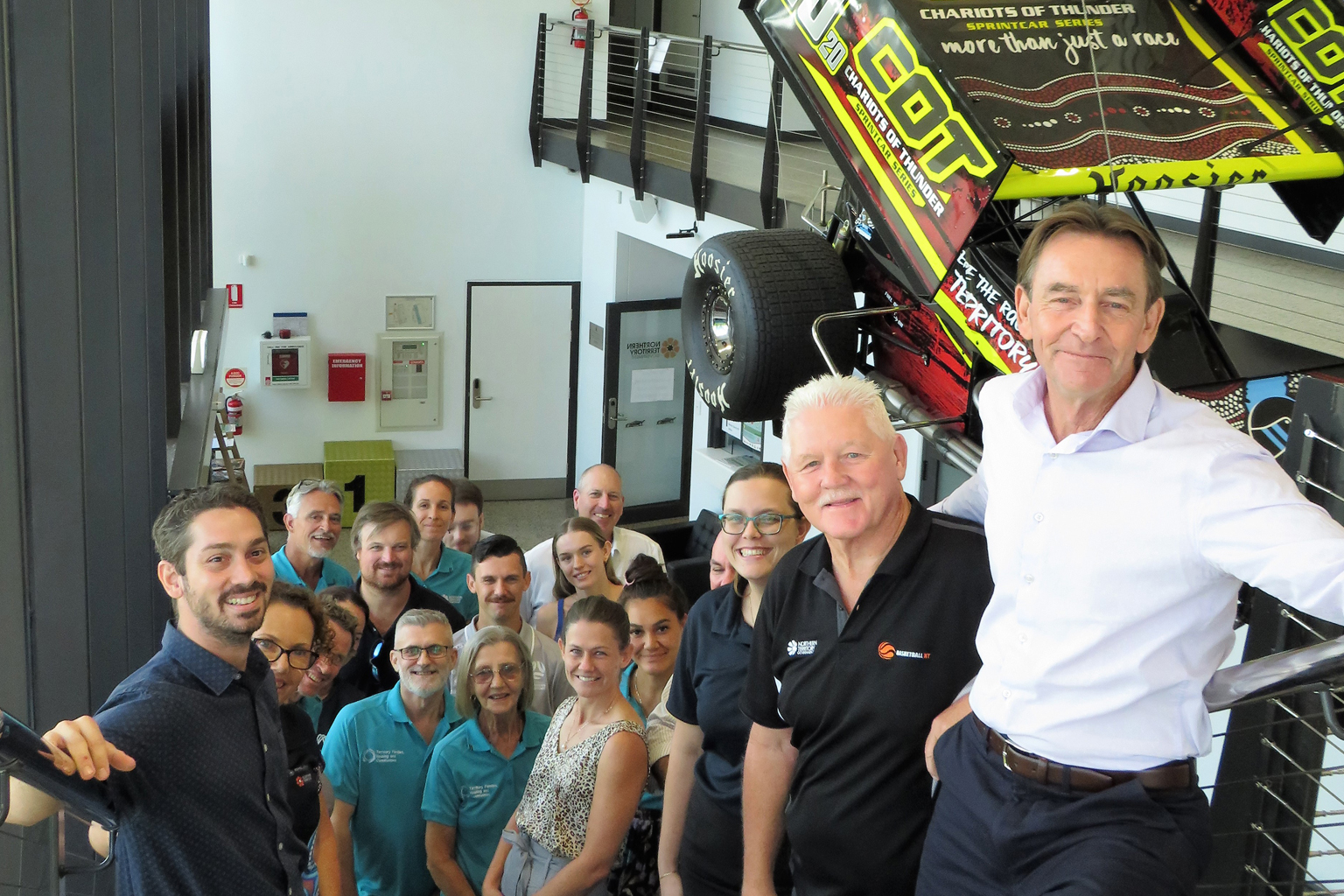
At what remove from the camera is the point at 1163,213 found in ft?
26.1

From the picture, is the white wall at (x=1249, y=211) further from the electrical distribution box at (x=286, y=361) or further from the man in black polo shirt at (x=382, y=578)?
the electrical distribution box at (x=286, y=361)

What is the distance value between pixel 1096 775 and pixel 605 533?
4.38 meters

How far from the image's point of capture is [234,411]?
12.1m

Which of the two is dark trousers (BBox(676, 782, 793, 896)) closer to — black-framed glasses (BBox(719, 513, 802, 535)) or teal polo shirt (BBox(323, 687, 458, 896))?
black-framed glasses (BBox(719, 513, 802, 535))

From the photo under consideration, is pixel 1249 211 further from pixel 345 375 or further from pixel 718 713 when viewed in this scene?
pixel 345 375

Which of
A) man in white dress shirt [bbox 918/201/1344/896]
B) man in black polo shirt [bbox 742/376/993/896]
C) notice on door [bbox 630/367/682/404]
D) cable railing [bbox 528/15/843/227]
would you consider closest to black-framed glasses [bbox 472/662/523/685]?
man in black polo shirt [bbox 742/376/993/896]

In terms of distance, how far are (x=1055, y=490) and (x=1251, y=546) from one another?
0.35m

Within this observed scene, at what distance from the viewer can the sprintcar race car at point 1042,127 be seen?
3588 mm

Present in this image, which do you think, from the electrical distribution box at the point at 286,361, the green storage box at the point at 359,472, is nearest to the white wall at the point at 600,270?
the green storage box at the point at 359,472

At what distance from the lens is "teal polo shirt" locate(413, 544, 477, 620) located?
598 centimetres

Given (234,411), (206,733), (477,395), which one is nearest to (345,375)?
(234,411)

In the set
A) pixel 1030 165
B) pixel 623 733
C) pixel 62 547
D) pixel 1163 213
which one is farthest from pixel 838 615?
pixel 1163 213

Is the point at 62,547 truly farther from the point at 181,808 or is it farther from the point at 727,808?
the point at 727,808

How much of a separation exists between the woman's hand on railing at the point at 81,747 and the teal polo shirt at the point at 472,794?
5.57 ft
